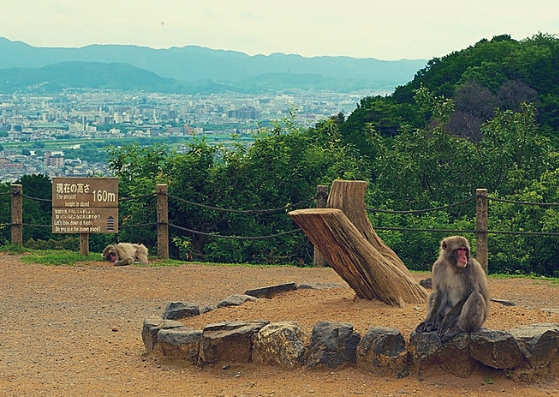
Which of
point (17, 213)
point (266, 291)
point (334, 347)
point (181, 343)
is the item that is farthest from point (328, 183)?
point (334, 347)

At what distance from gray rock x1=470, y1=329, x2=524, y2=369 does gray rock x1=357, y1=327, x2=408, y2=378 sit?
1.88 feet

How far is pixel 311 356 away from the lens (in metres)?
8.26

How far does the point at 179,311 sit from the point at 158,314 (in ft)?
5.13

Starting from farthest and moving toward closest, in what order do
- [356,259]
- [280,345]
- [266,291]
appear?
[266,291], [356,259], [280,345]

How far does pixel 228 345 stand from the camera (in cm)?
852

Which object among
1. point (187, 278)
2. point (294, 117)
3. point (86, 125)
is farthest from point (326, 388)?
point (86, 125)

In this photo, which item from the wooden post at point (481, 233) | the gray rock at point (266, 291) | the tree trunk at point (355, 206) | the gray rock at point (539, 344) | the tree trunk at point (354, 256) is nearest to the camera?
the gray rock at point (539, 344)

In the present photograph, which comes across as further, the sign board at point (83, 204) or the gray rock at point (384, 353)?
the sign board at point (83, 204)

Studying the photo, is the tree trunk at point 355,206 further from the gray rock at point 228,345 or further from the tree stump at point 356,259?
the gray rock at point 228,345

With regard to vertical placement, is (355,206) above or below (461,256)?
above

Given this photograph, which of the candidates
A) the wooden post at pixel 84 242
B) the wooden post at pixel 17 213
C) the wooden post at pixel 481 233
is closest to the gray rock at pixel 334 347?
the wooden post at pixel 481 233

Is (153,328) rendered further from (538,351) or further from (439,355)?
(538,351)

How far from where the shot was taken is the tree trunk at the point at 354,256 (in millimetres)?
9352

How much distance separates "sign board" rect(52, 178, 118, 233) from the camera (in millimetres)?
Answer: 16141
